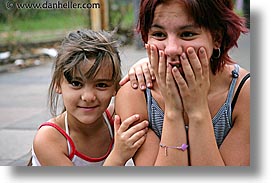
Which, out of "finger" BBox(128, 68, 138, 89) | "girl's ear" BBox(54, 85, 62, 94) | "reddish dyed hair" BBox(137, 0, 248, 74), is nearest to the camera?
"reddish dyed hair" BBox(137, 0, 248, 74)

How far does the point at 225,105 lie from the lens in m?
1.14

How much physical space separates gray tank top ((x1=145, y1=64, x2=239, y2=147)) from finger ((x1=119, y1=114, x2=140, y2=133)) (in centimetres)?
3

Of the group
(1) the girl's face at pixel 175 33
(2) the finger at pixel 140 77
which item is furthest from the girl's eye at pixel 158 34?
(2) the finger at pixel 140 77

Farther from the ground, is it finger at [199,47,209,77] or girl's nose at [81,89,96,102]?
finger at [199,47,209,77]

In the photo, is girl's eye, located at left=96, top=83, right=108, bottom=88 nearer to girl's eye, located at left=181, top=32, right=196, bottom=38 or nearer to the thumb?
the thumb

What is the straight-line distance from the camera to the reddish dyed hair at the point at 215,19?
1.06 meters

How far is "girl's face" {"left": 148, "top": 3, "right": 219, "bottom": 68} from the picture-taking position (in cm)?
108

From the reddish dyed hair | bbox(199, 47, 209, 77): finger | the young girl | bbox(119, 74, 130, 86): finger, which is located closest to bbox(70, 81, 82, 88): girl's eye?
the young girl

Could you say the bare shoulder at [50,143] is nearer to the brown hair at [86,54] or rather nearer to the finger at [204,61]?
the brown hair at [86,54]

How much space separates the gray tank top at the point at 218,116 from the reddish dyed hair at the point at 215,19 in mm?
56

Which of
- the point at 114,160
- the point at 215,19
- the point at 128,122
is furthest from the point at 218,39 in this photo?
the point at 114,160

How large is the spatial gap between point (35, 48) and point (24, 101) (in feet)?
0.68

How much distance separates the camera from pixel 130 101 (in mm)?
1176

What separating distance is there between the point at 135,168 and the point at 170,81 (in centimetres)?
30
